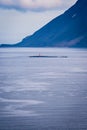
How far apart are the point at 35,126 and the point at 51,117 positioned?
230 cm

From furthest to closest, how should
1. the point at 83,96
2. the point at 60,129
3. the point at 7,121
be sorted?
the point at 83,96 → the point at 7,121 → the point at 60,129

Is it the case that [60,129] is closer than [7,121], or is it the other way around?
[60,129]

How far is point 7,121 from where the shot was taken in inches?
797

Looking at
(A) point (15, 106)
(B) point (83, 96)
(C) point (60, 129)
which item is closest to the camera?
(C) point (60, 129)

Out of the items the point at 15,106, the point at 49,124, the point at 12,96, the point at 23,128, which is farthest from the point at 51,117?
the point at 12,96

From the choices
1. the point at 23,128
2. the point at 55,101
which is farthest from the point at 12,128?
the point at 55,101

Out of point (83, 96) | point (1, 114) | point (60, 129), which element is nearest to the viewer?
point (60, 129)

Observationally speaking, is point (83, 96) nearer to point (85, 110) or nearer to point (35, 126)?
point (85, 110)

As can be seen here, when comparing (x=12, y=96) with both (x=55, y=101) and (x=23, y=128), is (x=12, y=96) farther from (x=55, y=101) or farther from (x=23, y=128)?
(x=23, y=128)

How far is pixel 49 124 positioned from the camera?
19.6 m

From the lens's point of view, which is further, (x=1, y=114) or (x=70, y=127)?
(x=1, y=114)

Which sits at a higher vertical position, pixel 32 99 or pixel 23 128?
pixel 32 99

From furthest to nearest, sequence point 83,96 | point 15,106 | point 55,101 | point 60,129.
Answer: point 83,96
point 55,101
point 15,106
point 60,129

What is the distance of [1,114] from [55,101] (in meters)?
6.11
